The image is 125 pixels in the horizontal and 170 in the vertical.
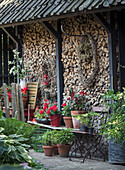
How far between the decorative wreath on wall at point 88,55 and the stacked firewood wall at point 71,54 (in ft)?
0.23

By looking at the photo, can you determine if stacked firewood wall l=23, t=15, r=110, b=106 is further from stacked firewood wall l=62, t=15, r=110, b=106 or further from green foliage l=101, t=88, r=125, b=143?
green foliage l=101, t=88, r=125, b=143

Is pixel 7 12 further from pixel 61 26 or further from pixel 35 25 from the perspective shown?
pixel 61 26

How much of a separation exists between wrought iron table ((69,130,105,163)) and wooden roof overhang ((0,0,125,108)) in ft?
3.38

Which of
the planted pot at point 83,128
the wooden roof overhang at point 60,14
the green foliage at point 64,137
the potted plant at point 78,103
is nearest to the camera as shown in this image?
the wooden roof overhang at point 60,14

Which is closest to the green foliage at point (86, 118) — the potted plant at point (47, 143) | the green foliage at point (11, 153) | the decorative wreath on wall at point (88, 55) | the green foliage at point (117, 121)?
the green foliage at point (117, 121)

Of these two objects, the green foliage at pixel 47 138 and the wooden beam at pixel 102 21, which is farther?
the green foliage at pixel 47 138

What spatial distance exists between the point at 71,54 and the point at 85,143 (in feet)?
6.71

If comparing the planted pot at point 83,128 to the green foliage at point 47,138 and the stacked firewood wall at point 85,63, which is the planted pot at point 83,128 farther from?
the green foliage at point 47,138

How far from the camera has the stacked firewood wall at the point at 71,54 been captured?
6719mm

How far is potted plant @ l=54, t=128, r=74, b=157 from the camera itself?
22.2 ft

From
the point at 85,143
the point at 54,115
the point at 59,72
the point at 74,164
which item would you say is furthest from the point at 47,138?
the point at 59,72

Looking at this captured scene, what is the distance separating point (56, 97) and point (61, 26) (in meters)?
1.81

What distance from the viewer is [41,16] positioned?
6.88 meters

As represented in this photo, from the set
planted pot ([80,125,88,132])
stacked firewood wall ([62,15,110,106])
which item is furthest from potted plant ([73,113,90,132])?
stacked firewood wall ([62,15,110,106])
